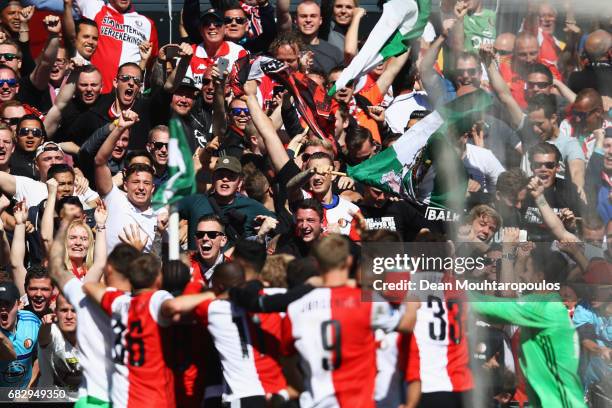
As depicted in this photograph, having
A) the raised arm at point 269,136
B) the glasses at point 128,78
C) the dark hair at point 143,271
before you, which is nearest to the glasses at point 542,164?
the raised arm at point 269,136

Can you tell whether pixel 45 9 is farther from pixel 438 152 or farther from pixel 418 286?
pixel 418 286

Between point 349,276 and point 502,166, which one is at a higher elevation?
point 502,166

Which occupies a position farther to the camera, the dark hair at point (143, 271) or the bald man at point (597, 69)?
the bald man at point (597, 69)

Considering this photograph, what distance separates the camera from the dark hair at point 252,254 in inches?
383

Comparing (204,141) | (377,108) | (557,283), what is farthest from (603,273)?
(204,141)

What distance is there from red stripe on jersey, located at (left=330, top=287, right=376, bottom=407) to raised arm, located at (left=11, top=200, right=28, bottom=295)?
13.4 feet

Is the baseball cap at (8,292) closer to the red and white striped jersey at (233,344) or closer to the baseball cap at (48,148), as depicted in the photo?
the baseball cap at (48,148)

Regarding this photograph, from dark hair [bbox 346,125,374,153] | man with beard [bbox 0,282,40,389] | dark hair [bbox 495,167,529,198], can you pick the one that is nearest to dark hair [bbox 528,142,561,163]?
dark hair [bbox 495,167,529,198]

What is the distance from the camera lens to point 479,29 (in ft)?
41.3

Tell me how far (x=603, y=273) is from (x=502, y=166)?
1.45 metres

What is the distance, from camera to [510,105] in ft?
38.7

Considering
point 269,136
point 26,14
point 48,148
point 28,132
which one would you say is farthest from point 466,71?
point 26,14
